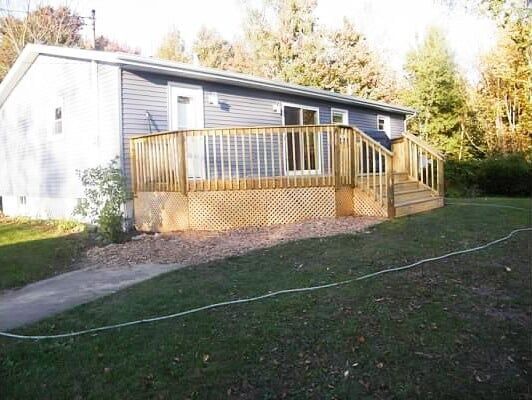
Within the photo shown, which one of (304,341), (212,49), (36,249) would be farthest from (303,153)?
(212,49)

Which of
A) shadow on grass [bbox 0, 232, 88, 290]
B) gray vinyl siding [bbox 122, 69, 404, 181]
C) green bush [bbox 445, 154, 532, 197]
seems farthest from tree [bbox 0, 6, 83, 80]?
green bush [bbox 445, 154, 532, 197]

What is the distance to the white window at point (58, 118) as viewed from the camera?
11.5 meters

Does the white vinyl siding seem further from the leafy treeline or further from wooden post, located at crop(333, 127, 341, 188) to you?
the leafy treeline

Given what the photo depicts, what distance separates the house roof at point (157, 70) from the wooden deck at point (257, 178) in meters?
1.46

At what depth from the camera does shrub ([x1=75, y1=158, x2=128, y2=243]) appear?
833 centimetres

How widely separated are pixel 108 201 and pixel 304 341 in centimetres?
593

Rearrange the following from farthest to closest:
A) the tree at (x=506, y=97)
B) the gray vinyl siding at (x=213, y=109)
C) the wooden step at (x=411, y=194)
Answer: the tree at (x=506, y=97)
the wooden step at (x=411, y=194)
the gray vinyl siding at (x=213, y=109)

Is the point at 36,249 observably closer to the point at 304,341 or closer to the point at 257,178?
the point at 257,178

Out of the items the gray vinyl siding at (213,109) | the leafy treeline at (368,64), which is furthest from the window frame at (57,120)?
the leafy treeline at (368,64)

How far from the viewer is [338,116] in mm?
14953

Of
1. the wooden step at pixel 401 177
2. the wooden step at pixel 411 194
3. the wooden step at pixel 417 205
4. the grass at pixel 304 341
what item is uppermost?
the wooden step at pixel 401 177

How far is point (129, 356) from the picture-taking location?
336 cm

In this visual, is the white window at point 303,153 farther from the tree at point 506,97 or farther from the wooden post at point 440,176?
the tree at point 506,97

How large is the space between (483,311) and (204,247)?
411 cm
